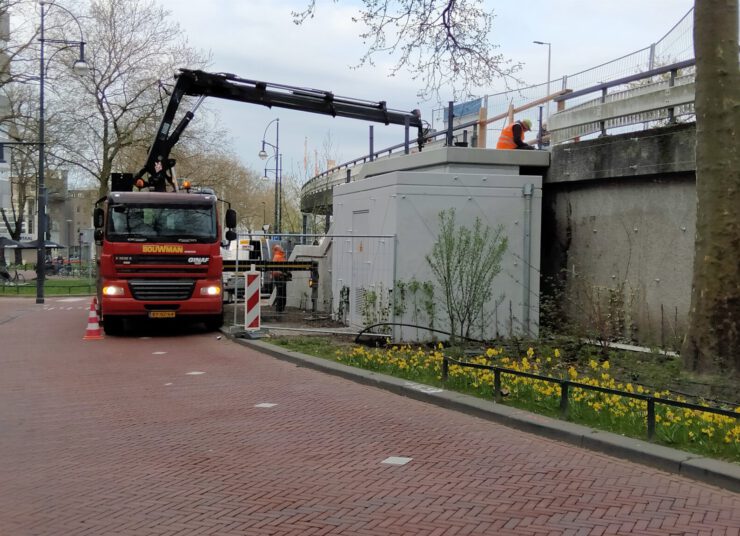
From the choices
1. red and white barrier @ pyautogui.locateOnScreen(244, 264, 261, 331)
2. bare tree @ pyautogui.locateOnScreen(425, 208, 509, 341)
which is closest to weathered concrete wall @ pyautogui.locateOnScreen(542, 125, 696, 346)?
bare tree @ pyautogui.locateOnScreen(425, 208, 509, 341)

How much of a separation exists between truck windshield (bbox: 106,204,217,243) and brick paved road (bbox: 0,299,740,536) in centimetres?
580

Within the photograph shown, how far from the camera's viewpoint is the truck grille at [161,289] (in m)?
14.9

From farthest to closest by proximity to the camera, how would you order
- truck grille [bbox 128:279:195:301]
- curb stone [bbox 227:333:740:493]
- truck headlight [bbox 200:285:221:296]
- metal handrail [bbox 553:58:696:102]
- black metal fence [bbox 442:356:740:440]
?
truck headlight [bbox 200:285:221:296], truck grille [bbox 128:279:195:301], metal handrail [bbox 553:58:696:102], black metal fence [bbox 442:356:740:440], curb stone [bbox 227:333:740:493]

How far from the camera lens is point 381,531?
445 cm

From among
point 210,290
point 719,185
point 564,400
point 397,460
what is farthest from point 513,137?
point 397,460

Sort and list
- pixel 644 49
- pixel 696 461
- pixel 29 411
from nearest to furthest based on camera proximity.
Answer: pixel 696 461
pixel 29 411
pixel 644 49

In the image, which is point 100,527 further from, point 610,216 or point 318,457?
point 610,216

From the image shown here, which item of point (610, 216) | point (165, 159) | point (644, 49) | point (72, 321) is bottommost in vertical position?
point (72, 321)

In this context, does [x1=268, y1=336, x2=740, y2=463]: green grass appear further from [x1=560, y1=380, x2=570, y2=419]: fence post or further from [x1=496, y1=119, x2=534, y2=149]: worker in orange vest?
[x1=496, y1=119, x2=534, y2=149]: worker in orange vest

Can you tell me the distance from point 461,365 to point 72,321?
47.8 feet

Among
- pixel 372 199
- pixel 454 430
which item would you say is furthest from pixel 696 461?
pixel 372 199

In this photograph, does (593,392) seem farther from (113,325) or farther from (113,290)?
(113,325)

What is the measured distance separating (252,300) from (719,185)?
8672mm

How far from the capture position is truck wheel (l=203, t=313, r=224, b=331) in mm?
16062
